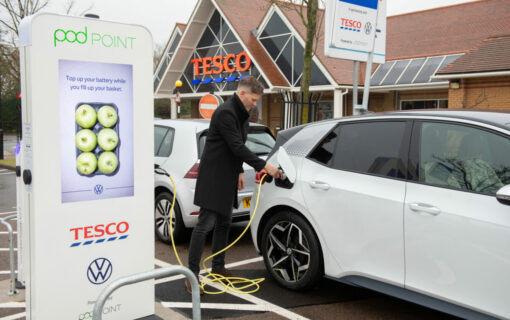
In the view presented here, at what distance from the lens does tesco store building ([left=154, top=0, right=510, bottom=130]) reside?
1599cm

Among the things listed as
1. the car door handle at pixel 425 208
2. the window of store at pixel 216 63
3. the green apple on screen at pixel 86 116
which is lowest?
the car door handle at pixel 425 208

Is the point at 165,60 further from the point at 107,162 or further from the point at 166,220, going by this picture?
the point at 107,162

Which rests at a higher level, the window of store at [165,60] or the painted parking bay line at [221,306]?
the window of store at [165,60]

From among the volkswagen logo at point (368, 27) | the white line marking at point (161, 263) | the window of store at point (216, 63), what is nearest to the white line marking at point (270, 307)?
the white line marking at point (161, 263)

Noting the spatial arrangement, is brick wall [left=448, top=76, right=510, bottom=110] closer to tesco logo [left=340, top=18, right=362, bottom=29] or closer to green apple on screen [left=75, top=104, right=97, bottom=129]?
tesco logo [left=340, top=18, right=362, bottom=29]

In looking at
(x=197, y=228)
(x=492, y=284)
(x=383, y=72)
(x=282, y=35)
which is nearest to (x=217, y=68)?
(x=282, y=35)

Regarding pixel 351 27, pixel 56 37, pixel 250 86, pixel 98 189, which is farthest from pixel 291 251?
pixel 351 27

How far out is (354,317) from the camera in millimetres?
4117

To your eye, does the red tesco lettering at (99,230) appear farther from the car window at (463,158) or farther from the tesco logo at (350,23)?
the tesco logo at (350,23)

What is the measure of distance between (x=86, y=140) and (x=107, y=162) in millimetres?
214

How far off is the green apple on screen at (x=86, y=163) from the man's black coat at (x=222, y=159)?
4.72ft

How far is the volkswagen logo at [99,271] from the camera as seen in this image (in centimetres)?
345

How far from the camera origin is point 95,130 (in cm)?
336

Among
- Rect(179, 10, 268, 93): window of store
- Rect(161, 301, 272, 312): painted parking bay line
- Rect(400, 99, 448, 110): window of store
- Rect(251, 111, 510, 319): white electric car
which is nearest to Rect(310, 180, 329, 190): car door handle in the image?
Rect(251, 111, 510, 319): white electric car
